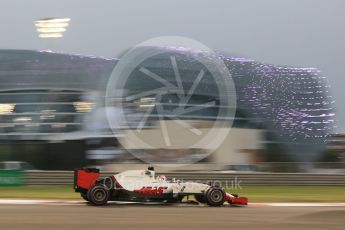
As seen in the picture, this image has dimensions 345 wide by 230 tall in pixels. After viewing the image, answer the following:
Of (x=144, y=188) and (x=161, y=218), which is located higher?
(x=144, y=188)

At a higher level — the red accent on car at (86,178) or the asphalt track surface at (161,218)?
the red accent on car at (86,178)

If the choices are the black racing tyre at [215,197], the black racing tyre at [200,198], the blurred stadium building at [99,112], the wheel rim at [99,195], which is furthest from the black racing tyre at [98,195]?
the blurred stadium building at [99,112]

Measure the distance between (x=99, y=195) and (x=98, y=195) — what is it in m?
0.02

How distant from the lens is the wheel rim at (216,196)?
42.0 ft

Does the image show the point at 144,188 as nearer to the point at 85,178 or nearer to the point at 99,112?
the point at 85,178

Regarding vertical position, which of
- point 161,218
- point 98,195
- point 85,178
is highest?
point 85,178

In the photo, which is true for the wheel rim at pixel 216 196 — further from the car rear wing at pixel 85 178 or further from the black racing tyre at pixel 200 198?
the car rear wing at pixel 85 178

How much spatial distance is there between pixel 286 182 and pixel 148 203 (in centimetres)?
1085

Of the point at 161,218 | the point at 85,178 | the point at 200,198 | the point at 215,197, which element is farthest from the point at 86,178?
the point at 161,218

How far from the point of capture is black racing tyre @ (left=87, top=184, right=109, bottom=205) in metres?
12.5

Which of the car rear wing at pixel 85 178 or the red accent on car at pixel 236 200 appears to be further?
the red accent on car at pixel 236 200

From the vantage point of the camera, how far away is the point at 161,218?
33.0 ft

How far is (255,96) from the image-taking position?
66.4 m

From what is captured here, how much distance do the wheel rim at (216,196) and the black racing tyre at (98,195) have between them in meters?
2.29
